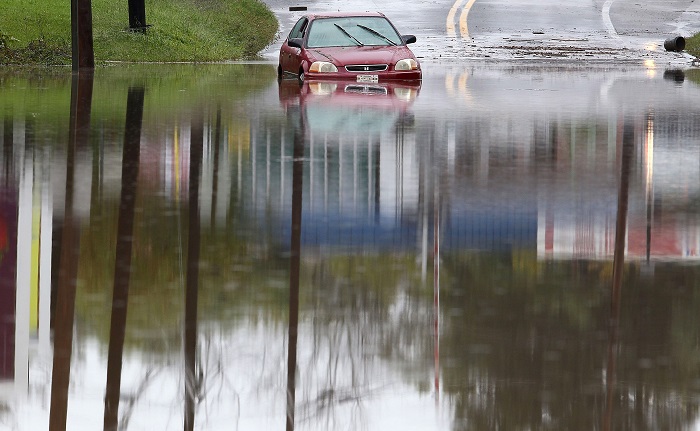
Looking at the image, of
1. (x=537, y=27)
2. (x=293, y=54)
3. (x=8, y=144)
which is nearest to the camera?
(x=8, y=144)

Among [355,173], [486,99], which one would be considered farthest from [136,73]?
[355,173]

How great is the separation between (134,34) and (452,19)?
1084 cm

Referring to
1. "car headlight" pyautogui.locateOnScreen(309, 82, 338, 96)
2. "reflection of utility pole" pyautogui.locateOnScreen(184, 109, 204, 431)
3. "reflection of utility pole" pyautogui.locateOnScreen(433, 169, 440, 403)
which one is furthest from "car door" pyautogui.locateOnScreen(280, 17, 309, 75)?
"reflection of utility pole" pyautogui.locateOnScreen(433, 169, 440, 403)

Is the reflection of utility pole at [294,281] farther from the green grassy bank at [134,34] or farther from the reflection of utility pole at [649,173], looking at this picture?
the green grassy bank at [134,34]

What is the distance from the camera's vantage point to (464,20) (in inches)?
1603

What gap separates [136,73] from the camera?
27969mm

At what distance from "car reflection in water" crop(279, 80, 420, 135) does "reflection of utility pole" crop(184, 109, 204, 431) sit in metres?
3.44

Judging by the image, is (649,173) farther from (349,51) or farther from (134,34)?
(134,34)

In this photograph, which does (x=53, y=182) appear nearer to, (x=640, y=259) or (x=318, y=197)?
(x=318, y=197)

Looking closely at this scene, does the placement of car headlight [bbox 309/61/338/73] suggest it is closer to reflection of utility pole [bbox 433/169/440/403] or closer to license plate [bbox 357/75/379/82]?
license plate [bbox 357/75/379/82]

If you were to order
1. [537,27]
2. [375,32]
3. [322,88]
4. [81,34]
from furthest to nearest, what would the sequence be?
[537,27] → [81,34] → [375,32] → [322,88]

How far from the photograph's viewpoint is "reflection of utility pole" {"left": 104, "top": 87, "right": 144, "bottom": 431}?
5.58m

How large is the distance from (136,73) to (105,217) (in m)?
18.6

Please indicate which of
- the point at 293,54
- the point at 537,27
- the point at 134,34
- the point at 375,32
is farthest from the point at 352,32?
the point at 537,27
